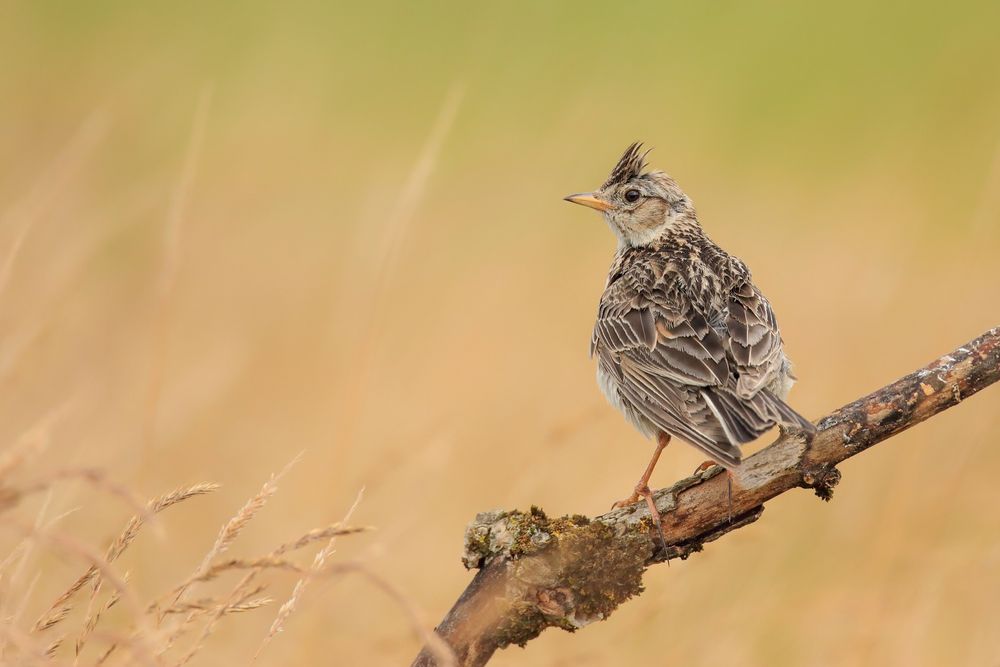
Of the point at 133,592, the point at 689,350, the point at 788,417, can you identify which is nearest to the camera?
the point at 133,592

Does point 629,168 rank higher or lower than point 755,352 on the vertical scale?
higher

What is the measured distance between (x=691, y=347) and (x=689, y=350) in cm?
3

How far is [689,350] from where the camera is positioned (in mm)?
5570

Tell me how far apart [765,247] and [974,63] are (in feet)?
8.71

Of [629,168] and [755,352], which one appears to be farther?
[629,168]

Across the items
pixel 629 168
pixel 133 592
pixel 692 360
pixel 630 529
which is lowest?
pixel 133 592

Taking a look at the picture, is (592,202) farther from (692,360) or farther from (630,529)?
(630,529)

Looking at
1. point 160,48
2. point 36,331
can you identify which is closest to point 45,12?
point 160,48

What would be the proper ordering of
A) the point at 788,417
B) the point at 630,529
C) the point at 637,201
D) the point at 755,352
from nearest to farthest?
the point at 630,529
the point at 788,417
the point at 755,352
the point at 637,201

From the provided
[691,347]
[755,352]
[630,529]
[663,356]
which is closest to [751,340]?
[755,352]

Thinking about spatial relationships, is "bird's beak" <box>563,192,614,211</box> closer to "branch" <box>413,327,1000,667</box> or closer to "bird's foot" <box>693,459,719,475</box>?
"bird's foot" <box>693,459,719,475</box>

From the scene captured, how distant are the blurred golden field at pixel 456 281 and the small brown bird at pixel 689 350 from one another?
19.0 inches

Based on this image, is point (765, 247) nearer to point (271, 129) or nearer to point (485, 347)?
point (485, 347)

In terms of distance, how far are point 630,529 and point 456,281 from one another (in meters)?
9.00
